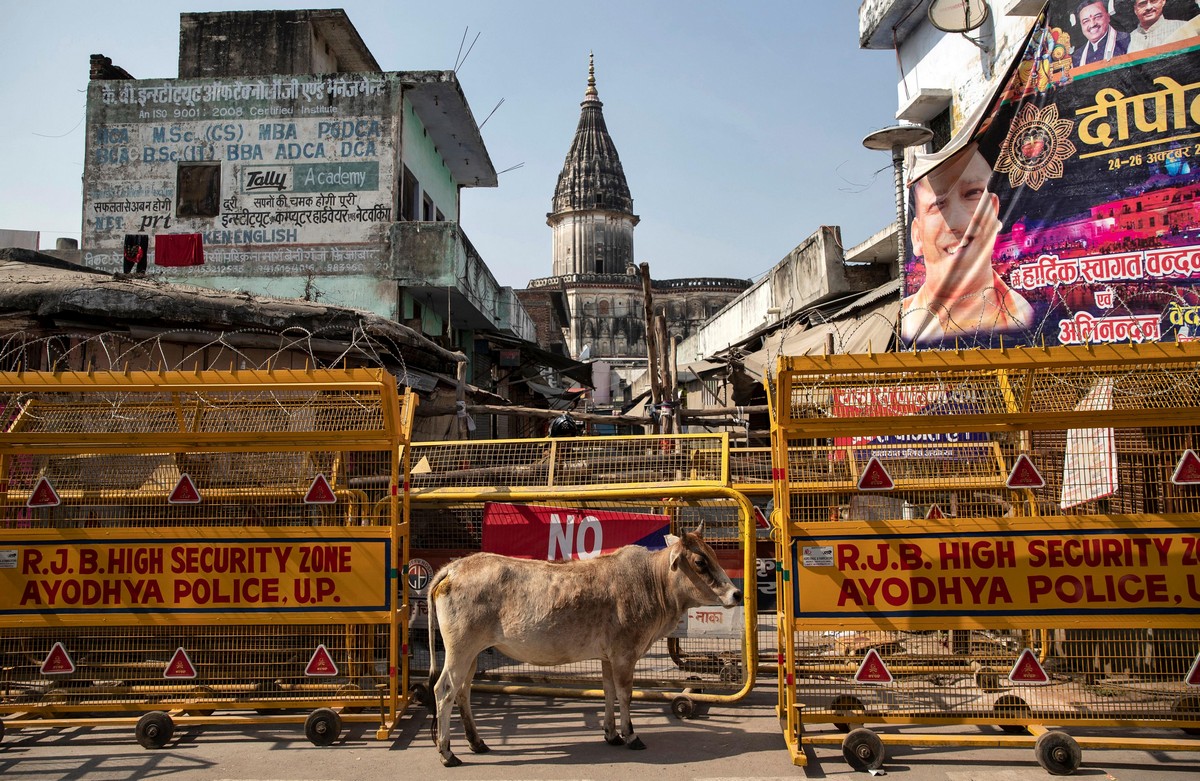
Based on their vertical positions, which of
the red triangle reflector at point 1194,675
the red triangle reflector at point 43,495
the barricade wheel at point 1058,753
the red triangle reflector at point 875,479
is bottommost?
the barricade wheel at point 1058,753

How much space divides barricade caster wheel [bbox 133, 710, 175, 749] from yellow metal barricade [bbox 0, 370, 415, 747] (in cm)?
1

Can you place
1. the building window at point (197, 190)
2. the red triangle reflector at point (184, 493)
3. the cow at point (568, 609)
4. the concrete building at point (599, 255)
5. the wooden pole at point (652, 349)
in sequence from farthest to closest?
the concrete building at point (599, 255) < the building window at point (197, 190) < the wooden pole at point (652, 349) < the red triangle reflector at point (184, 493) < the cow at point (568, 609)

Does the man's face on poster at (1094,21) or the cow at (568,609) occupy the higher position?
the man's face on poster at (1094,21)

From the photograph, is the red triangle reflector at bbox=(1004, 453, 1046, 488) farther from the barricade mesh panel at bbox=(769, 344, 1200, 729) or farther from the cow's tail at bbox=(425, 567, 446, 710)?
the cow's tail at bbox=(425, 567, 446, 710)

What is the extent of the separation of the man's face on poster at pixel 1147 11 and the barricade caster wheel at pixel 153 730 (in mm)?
11952

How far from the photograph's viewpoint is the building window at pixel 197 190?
62.4 ft

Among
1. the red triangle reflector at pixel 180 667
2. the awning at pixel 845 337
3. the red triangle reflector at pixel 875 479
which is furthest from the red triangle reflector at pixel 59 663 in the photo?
the awning at pixel 845 337

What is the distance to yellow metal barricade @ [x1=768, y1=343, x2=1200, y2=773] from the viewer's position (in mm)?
5266

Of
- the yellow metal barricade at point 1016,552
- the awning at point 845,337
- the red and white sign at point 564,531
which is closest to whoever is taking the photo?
the yellow metal barricade at point 1016,552

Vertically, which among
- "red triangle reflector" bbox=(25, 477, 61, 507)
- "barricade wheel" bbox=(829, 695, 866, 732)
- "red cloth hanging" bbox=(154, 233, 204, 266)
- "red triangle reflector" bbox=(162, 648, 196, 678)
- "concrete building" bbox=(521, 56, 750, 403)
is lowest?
"barricade wheel" bbox=(829, 695, 866, 732)

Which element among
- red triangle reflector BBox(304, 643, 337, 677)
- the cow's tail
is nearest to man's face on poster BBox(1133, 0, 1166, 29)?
the cow's tail

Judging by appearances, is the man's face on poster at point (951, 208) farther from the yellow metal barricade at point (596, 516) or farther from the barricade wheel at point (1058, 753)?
the barricade wheel at point (1058, 753)

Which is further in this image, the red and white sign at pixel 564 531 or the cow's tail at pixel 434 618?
the red and white sign at pixel 564 531

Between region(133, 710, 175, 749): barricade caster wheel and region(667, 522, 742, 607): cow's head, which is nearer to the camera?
region(133, 710, 175, 749): barricade caster wheel
